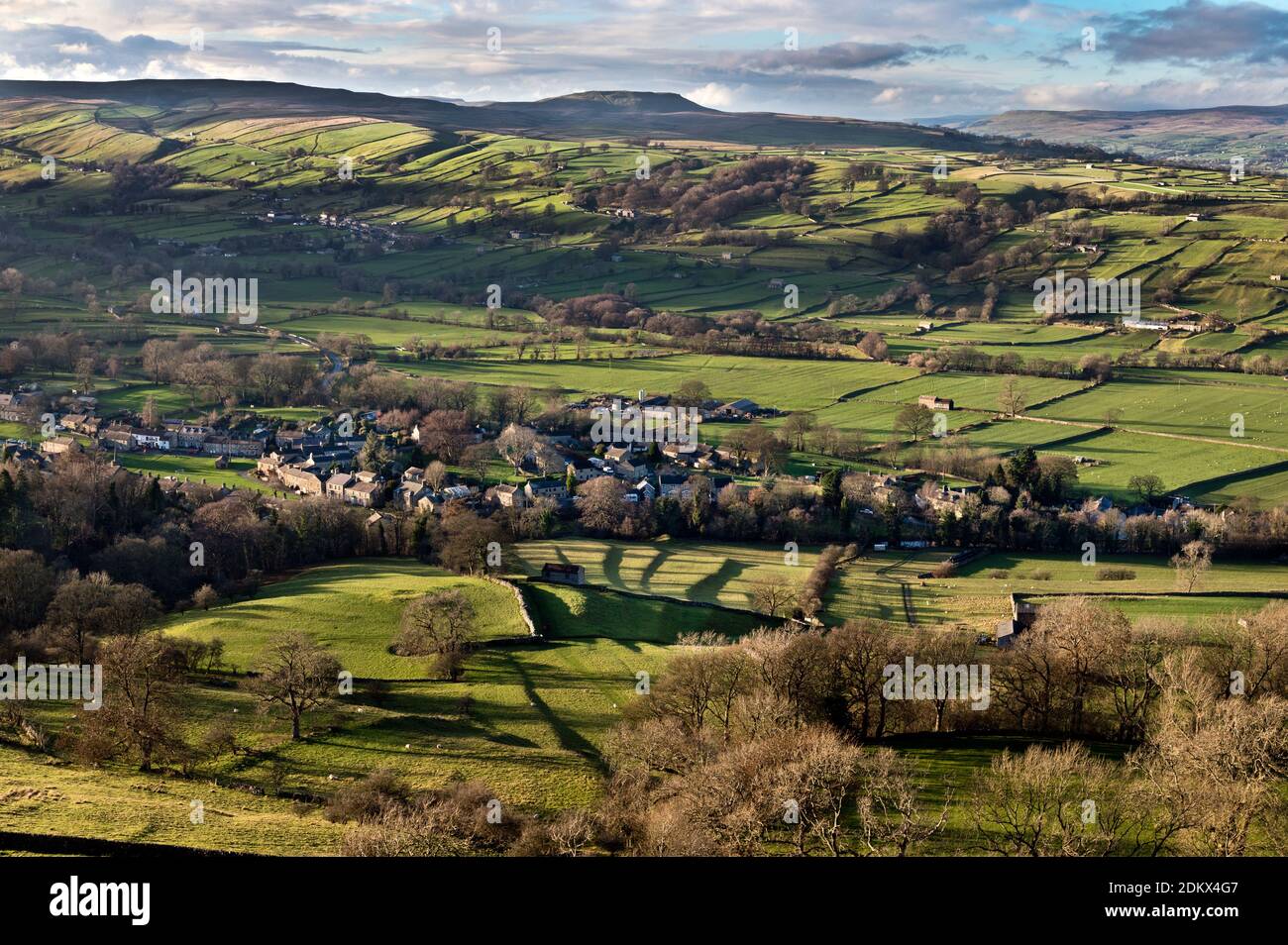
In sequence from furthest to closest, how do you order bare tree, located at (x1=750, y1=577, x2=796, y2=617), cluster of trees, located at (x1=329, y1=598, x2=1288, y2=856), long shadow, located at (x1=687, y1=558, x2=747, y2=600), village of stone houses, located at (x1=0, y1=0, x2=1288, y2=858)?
long shadow, located at (x1=687, y1=558, x2=747, y2=600)
bare tree, located at (x1=750, y1=577, x2=796, y2=617)
village of stone houses, located at (x1=0, y1=0, x2=1288, y2=858)
cluster of trees, located at (x1=329, y1=598, x2=1288, y2=856)

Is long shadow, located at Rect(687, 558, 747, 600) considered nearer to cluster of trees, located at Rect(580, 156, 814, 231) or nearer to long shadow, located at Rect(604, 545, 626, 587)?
long shadow, located at Rect(604, 545, 626, 587)

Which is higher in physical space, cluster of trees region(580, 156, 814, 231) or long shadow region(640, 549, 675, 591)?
cluster of trees region(580, 156, 814, 231)

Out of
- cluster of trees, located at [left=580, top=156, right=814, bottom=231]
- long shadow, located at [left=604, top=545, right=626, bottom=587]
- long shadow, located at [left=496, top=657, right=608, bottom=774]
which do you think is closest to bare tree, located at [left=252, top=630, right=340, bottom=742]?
long shadow, located at [left=496, top=657, right=608, bottom=774]

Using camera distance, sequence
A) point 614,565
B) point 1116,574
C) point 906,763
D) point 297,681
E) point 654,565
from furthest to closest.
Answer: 1. point 654,565
2. point 614,565
3. point 1116,574
4. point 297,681
5. point 906,763

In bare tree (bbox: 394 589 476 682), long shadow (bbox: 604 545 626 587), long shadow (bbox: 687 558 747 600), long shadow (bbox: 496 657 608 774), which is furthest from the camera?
long shadow (bbox: 604 545 626 587)

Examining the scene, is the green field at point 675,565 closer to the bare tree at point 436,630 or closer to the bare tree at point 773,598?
the bare tree at point 773,598

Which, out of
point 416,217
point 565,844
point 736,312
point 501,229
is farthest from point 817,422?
point 416,217

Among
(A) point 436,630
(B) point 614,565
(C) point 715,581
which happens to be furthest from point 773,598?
(A) point 436,630

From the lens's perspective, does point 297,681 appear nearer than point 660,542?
Yes

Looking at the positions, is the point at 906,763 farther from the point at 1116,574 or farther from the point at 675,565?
the point at 1116,574

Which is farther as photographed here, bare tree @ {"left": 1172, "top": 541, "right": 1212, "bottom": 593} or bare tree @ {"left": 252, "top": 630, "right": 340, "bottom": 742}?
bare tree @ {"left": 1172, "top": 541, "right": 1212, "bottom": 593}

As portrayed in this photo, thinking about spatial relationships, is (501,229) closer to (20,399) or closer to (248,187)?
(248,187)
